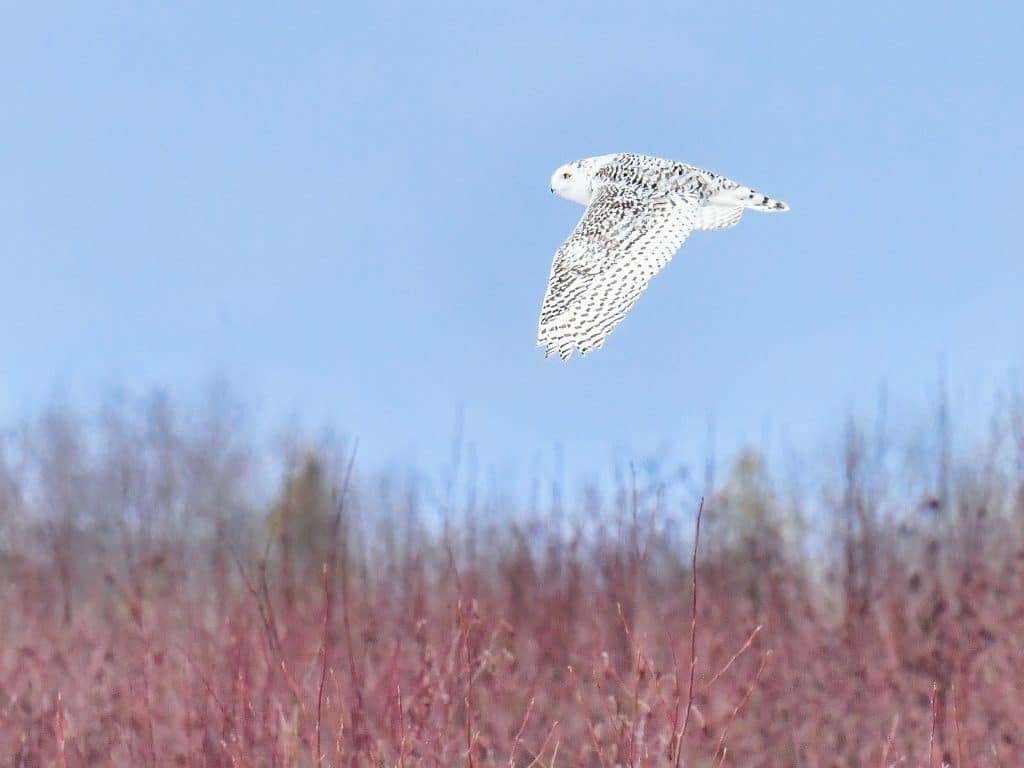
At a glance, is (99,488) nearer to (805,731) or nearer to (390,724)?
(805,731)

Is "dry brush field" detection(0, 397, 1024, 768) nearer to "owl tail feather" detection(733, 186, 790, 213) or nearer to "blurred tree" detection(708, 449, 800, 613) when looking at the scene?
"blurred tree" detection(708, 449, 800, 613)

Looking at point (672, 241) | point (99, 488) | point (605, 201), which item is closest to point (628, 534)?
point (672, 241)

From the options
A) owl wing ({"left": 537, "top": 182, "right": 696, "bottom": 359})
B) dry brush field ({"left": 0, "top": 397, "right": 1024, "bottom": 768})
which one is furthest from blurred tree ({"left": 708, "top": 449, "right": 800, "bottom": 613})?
owl wing ({"left": 537, "top": 182, "right": 696, "bottom": 359})

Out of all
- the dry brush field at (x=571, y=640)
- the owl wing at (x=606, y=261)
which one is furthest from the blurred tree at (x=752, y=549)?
the owl wing at (x=606, y=261)

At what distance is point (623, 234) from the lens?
674cm

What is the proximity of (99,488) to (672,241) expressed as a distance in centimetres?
1802

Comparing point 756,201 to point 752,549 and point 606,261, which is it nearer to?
point 606,261

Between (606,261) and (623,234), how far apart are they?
0.84 feet

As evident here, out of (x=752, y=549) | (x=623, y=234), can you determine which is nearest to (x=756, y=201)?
(x=623, y=234)

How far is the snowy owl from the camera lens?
605 centimetres

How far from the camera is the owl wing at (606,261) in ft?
19.6

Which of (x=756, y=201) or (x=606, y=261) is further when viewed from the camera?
(x=756, y=201)

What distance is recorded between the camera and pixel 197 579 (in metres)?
6.79

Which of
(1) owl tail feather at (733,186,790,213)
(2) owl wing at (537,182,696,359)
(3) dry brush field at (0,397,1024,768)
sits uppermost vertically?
(1) owl tail feather at (733,186,790,213)
